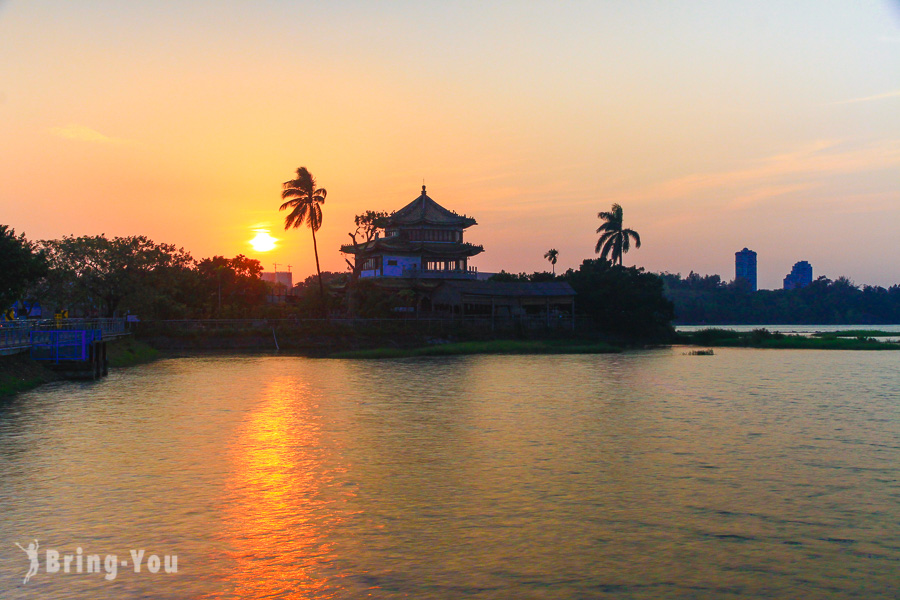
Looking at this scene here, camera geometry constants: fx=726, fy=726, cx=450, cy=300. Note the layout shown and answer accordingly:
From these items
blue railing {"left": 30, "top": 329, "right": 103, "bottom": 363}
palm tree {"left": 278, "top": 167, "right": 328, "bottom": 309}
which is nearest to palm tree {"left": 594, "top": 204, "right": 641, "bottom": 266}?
palm tree {"left": 278, "top": 167, "right": 328, "bottom": 309}

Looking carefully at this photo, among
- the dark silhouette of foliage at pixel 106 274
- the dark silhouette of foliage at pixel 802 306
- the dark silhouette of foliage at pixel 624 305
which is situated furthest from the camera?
the dark silhouette of foliage at pixel 802 306

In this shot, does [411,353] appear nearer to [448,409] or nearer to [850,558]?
[448,409]

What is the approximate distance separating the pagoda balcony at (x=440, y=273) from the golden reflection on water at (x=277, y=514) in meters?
52.5

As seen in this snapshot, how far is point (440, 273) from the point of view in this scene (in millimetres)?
75562

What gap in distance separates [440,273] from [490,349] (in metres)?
19.9

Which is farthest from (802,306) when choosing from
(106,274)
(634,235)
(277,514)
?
(277,514)

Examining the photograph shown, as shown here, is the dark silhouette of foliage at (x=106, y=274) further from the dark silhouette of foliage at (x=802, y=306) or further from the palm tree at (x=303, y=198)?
the dark silhouette of foliage at (x=802, y=306)

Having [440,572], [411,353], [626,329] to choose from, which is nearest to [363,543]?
[440,572]

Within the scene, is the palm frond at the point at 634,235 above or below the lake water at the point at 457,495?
above

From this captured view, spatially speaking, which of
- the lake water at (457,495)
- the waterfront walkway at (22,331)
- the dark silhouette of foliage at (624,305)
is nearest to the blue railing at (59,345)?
the waterfront walkway at (22,331)

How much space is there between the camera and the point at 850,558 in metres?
10.0

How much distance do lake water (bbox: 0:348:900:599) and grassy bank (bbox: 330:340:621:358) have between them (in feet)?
81.6

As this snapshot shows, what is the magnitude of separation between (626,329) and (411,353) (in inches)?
1023

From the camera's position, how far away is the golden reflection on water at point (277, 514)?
9094mm
